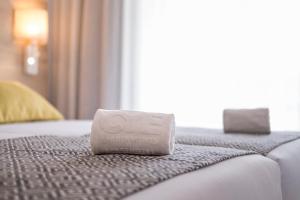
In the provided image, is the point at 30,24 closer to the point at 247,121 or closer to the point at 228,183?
the point at 247,121

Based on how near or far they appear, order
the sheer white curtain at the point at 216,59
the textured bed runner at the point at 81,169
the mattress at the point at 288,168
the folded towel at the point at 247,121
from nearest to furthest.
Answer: the textured bed runner at the point at 81,169 < the mattress at the point at 288,168 < the folded towel at the point at 247,121 < the sheer white curtain at the point at 216,59

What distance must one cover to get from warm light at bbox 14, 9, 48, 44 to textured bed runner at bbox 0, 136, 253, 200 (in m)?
1.79

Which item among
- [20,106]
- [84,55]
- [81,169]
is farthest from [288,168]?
[84,55]

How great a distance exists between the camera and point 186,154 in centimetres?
109

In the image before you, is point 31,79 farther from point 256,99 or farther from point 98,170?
point 98,170

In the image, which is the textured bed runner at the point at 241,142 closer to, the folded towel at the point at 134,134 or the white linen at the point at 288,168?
the white linen at the point at 288,168

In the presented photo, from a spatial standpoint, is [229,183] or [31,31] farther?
[31,31]

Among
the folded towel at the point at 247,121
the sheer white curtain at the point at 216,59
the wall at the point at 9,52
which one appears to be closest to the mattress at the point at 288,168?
the folded towel at the point at 247,121

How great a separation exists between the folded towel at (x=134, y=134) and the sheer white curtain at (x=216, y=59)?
5.41ft

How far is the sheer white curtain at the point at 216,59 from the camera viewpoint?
2.59 meters

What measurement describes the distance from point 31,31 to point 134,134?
208 cm

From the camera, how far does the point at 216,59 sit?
281 cm

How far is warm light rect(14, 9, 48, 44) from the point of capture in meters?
2.89

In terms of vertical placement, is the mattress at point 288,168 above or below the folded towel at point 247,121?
below
